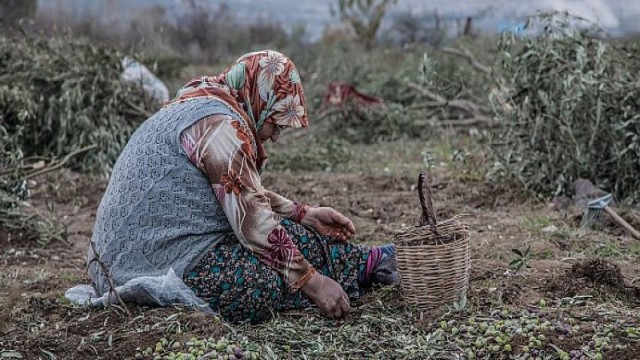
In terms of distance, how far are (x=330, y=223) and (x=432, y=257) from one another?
64 centimetres

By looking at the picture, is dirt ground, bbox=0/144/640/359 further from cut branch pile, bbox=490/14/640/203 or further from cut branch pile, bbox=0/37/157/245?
cut branch pile, bbox=0/37/157/245

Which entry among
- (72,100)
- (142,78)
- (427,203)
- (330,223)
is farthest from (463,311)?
(142,78)

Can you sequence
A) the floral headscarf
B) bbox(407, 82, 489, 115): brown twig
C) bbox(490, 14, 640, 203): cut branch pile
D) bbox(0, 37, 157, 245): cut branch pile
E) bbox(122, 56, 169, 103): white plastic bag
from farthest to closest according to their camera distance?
bbox(407, 82, 489, 115): brown twig → bbox(122, 56, 169, 103): white plastic bag → bbox(0, 37, 157, 245): cut branch pile → bbox(490, 14, 640, 203): cut branch pile → the floral headscarf

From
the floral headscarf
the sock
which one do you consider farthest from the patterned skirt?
the floral headscarf

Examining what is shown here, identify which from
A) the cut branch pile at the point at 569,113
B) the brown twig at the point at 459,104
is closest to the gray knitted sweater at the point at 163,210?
the cut branch pile at the point at 569,113

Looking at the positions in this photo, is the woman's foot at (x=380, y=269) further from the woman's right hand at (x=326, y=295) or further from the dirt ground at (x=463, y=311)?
the woman's right hand at (x=326, y=295)

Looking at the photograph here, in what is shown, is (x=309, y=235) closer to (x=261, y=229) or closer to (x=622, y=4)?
(x=261, y=229)

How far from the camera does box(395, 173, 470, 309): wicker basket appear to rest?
3031 mm

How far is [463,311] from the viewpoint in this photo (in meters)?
3.08

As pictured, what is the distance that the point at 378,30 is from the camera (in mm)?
13391

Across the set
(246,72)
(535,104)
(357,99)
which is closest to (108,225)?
(246,72)

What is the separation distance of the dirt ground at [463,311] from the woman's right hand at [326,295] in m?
0.06

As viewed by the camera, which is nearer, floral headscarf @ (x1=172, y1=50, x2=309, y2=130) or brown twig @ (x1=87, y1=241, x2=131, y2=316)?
brown twig @ (x1=87, y1=241, x2=131, y2=316)

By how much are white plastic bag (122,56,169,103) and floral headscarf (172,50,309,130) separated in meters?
4.59
